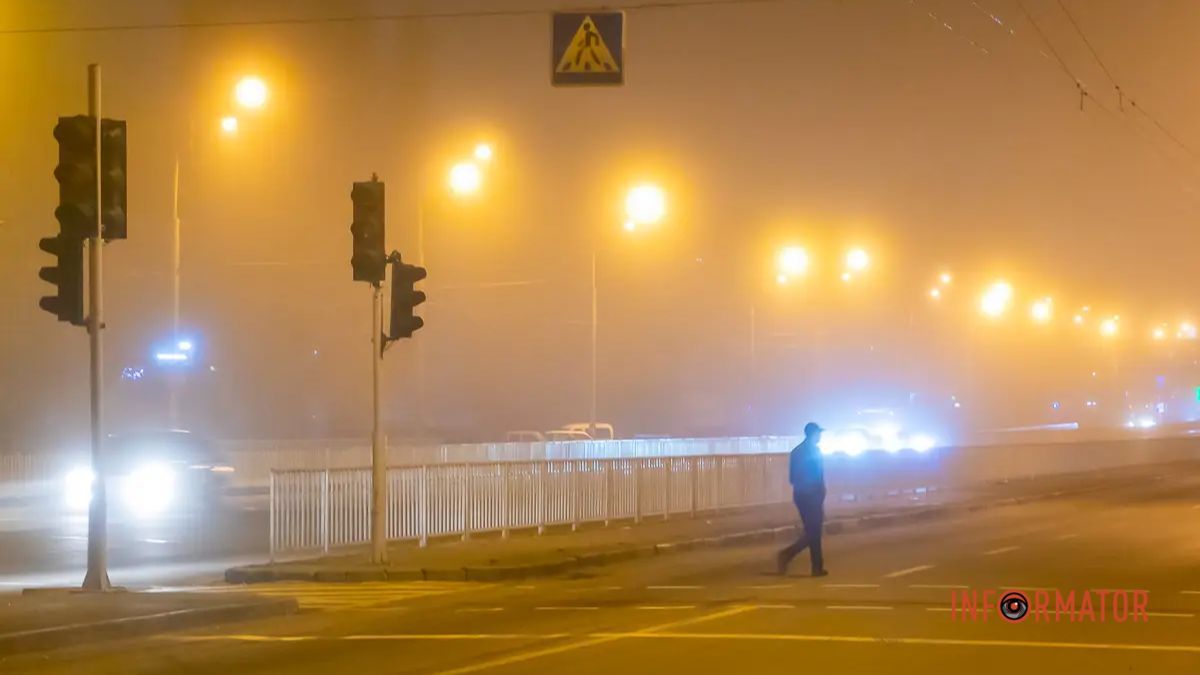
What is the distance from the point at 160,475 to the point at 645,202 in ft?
38.7

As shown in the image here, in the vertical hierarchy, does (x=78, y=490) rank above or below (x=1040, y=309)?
below

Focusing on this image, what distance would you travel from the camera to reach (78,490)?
112ft

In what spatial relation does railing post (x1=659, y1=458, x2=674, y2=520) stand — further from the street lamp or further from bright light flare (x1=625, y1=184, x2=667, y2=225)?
the street lamp

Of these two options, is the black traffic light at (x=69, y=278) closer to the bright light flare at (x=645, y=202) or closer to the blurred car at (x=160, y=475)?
the blurred car at (x=160, y=475)

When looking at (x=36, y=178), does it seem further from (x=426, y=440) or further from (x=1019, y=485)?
(x=1019, y=485)

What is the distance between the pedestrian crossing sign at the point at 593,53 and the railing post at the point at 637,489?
1052 cm

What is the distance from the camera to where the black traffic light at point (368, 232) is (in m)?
19.0

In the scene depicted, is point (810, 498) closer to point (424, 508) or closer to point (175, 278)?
point (424, 508)

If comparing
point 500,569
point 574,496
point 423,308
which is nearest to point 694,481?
point 574,496

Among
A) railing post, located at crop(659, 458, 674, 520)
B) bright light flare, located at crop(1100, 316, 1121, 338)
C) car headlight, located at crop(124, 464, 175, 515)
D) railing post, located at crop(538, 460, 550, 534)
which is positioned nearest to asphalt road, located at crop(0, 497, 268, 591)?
car headlight, located at crop(124, 464, 175, 515)

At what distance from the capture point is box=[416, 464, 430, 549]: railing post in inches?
899

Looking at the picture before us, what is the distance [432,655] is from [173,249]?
22.9 m

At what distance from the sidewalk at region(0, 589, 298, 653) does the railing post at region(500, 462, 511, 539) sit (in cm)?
854

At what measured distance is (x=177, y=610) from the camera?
A: 47.6 ft
